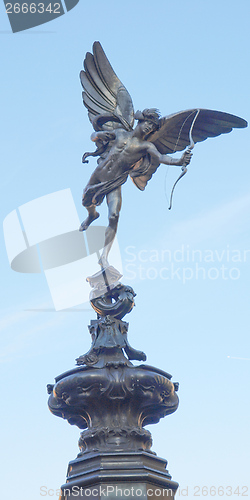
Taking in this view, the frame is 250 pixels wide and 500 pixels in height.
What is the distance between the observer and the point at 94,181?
1067cm

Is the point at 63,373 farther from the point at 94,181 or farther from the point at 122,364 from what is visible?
the point at 94,181

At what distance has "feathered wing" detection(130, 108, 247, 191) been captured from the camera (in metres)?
10.6

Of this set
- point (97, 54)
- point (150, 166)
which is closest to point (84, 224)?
point (150, 166)

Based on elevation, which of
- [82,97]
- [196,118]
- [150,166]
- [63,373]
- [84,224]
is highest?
[82,97]

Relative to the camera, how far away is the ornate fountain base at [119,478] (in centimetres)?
783

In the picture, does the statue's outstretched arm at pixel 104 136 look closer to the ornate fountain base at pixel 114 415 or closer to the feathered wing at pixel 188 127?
the feathered wing at pixel 188 127

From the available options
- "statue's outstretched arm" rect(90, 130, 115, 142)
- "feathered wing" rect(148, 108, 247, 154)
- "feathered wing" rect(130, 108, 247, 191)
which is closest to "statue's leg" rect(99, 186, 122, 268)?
"feathered wing" rect(130, 108, 247, 191)

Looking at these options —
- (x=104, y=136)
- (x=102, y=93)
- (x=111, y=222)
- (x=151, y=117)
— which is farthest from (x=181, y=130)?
(x=111, y=222)

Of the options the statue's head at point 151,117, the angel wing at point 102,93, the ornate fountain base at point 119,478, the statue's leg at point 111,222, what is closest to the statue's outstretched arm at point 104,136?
the angel wing at point 102,93

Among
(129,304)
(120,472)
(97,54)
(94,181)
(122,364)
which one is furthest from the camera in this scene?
(97,54)

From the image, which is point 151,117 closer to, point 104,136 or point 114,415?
point 104,136

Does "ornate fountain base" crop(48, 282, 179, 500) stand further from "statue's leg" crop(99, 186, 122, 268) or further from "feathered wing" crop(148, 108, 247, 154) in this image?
"feathered wing" crop(148, 108, 247, 154)

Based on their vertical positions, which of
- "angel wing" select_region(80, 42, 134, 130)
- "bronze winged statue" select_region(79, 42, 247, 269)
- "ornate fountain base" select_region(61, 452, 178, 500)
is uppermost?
"angel wing" select_region(80, 42, 134, 130)

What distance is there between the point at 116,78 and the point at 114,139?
1.59 m
